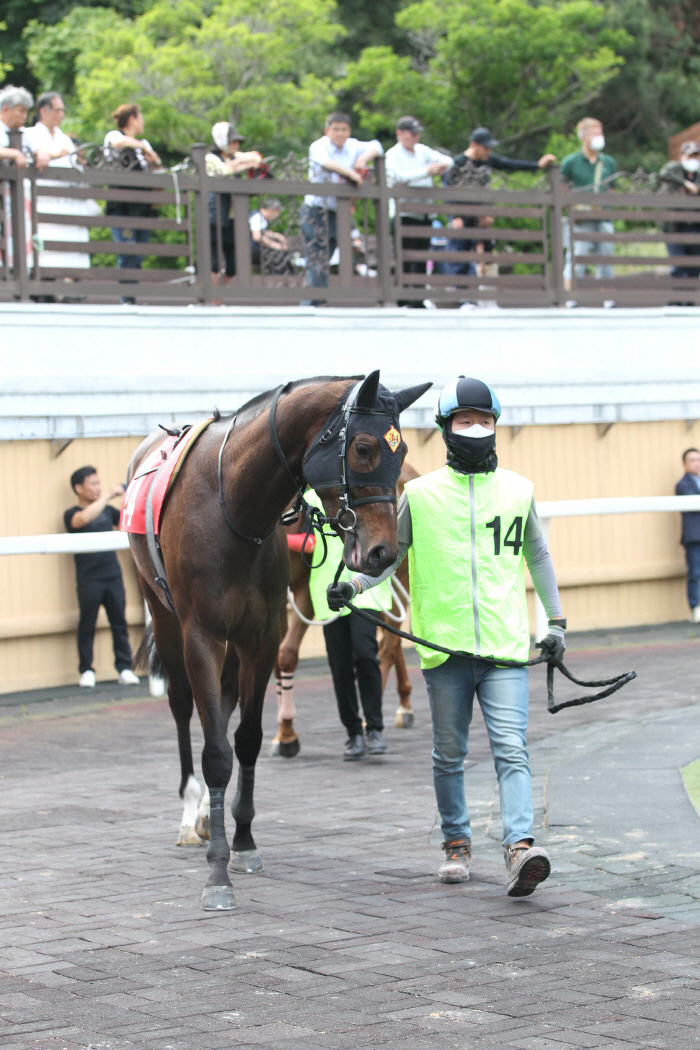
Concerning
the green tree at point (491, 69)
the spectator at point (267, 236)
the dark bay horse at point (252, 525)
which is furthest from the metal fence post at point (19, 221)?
the green tree at point (491, 69)

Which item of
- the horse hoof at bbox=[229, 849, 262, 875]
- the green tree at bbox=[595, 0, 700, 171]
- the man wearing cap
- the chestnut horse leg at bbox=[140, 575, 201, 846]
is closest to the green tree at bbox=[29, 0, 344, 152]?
the green tree at bbox=[595, 0, 700, 171]

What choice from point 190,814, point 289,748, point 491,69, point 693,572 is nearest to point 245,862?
point 190,814

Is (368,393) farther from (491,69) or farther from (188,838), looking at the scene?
(491,69)

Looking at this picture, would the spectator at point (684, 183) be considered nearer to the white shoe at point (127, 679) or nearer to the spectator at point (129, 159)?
the spectator at point (129, 159)

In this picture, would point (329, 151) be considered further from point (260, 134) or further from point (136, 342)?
point (260, 134)

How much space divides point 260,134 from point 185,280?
53.3 feet

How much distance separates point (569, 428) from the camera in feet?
48.7

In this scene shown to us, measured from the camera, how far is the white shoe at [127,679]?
40.2 feet

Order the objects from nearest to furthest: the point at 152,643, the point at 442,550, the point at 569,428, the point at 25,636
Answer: the point at 442,550 → the point at 152,643 → the point at 25,636 → the point at 569,428

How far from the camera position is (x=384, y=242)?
14.0m

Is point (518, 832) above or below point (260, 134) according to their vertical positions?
below

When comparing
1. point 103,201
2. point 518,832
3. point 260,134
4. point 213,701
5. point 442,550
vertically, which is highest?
point 260,134

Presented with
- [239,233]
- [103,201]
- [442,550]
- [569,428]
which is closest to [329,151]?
[239,233]

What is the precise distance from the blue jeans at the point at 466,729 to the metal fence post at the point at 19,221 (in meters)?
7.25
